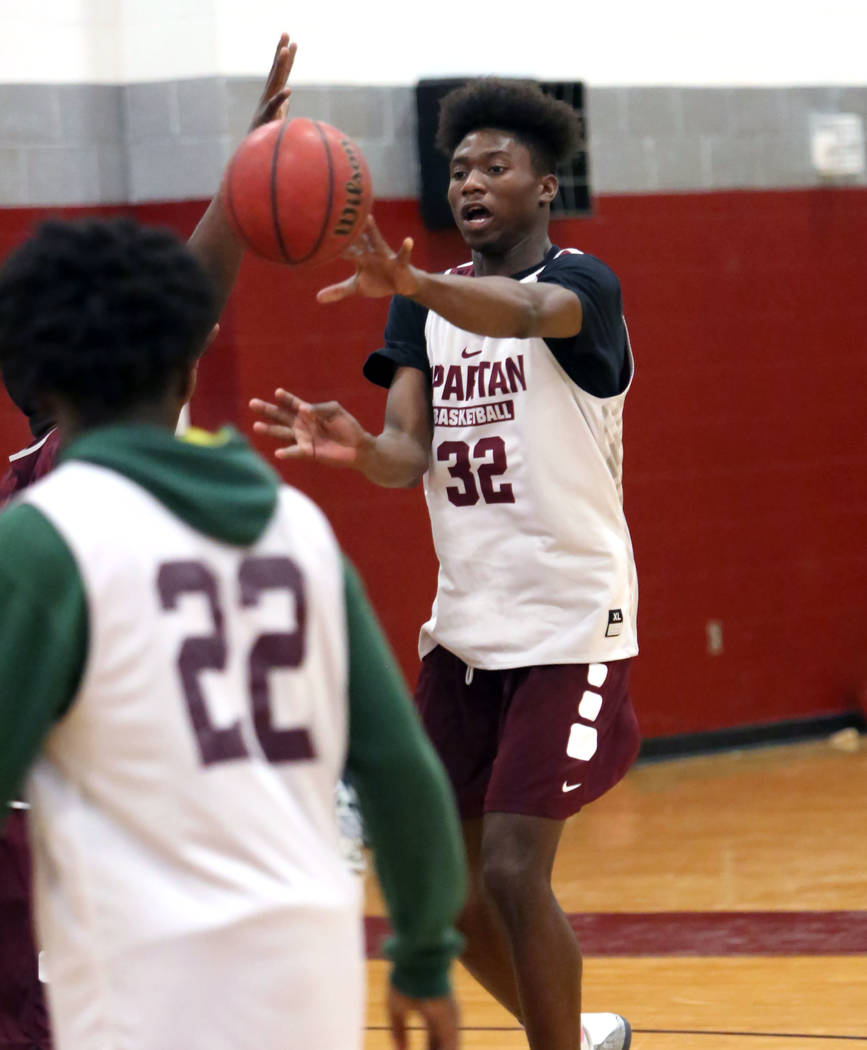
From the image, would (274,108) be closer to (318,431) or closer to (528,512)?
(318,431)

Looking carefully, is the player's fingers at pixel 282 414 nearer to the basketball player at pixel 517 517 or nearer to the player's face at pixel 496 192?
the basketball player at pixel 517 517

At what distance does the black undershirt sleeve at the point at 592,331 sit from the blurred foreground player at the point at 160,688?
1.63 meters

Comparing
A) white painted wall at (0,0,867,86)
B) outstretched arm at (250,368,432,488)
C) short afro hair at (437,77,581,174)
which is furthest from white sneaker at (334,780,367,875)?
white painted wall at (0,0,867,86)

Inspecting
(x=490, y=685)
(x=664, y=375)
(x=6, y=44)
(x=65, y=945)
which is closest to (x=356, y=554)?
(x=664, y=375)

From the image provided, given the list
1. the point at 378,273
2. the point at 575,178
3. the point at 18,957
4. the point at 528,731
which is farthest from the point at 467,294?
the point at 575,178

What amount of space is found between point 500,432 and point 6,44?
3574mm

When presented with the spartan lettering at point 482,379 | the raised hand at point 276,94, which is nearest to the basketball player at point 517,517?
the spartan lettering at point 482,379

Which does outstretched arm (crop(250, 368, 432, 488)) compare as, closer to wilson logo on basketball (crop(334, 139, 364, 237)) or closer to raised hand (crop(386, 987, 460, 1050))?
wilson logo on basketball (crop(334, 139, 364, 237))

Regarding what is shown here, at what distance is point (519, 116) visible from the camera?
365 cm

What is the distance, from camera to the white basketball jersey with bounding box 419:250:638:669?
11.4 ft

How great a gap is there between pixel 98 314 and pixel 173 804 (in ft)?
1.54

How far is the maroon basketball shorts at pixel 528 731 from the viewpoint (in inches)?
132

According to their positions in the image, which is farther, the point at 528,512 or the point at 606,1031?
the point at 606,1031

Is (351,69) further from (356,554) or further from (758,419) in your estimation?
(758,419)
